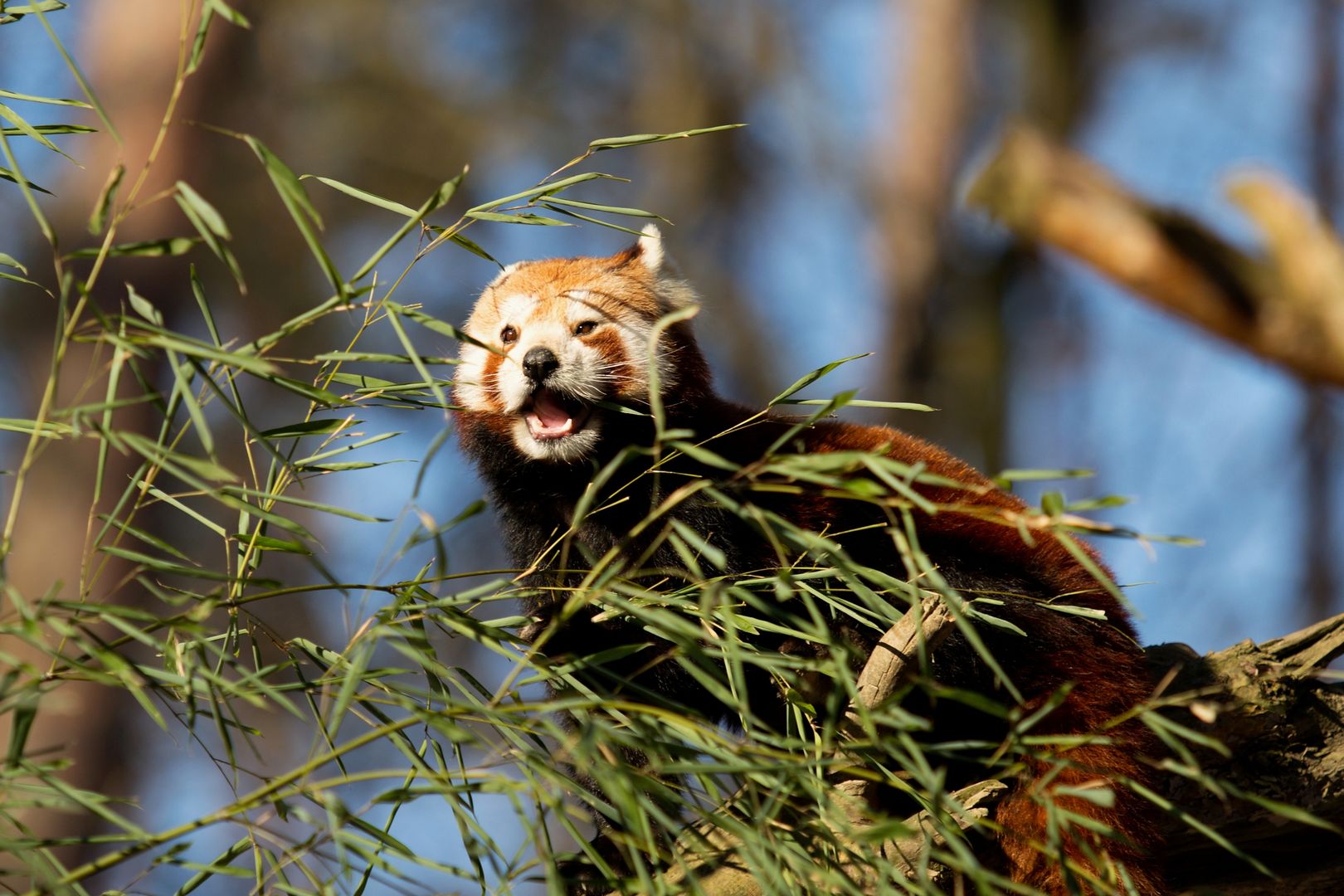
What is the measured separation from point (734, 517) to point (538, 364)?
0.70m

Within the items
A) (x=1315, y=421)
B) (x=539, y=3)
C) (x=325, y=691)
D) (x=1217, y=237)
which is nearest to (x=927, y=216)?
(x=1217, y=237)

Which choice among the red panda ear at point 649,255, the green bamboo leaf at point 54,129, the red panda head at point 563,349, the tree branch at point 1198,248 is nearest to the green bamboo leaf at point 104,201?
the green bamboo leaf at point 54,129

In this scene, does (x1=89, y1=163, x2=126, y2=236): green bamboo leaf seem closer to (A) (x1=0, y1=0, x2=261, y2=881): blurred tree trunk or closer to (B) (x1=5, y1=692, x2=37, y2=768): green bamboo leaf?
(B) (x1=5, y1=692, x2=37, y2=768): green bamboo leaf

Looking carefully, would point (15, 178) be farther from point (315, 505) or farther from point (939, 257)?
point (939, 257)

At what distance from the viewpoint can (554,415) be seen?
3336mm

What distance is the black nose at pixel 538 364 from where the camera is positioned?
328cm

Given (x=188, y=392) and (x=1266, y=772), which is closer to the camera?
(x=188, y=392)

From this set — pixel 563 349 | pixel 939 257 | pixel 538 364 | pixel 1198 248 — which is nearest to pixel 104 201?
pixel 538 364

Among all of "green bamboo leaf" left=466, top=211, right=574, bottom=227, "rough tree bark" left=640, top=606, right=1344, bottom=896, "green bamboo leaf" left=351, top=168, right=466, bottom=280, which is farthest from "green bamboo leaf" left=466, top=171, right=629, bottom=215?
"rough tree bark" left=640, top=606, right=1344, bottom=896

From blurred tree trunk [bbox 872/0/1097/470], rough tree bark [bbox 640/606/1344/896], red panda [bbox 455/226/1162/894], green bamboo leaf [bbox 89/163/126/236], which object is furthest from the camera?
blurred tree trunk [bbox 872/0/1097/470]

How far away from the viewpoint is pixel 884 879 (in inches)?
68.2

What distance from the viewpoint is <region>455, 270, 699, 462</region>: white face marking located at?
330 centimetres

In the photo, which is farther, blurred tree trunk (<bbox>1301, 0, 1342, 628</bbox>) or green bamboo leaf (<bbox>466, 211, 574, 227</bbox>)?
blurred tree trunk (<bbox>1301, 0, 1342, 628</bbox>)

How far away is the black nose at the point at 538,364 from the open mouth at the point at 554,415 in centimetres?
4
